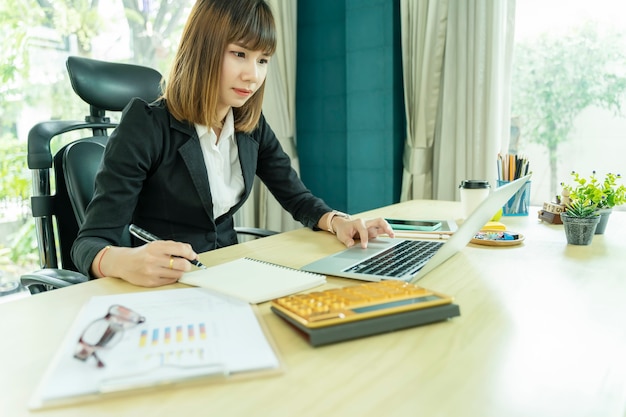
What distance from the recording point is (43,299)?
30.1 inches

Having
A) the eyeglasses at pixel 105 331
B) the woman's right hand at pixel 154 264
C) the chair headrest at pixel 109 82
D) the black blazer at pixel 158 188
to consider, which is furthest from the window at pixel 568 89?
the eyeglasses at pixel 105 331

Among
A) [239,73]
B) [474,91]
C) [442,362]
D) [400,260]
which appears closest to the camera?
[442,362]

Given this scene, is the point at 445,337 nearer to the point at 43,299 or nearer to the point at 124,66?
the point at 43,299

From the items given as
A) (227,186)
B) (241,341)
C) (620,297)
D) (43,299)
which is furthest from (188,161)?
(620,297)

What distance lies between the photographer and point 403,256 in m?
0.98

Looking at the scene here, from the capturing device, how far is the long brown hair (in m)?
1.15

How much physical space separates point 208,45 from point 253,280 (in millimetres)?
626

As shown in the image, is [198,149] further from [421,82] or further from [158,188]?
[421,82]

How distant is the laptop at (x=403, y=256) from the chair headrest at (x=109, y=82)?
80cm

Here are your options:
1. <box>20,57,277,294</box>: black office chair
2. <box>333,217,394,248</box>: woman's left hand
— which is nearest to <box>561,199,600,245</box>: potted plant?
<box>333,217,394,248</box>: woman's left hand

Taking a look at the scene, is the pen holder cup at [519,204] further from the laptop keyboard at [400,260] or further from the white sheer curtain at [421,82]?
the white sheer curtain at [421,82]

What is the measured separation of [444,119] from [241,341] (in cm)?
217

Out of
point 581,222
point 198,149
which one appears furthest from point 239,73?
point 581,222

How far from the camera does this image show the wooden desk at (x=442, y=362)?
441 mm
